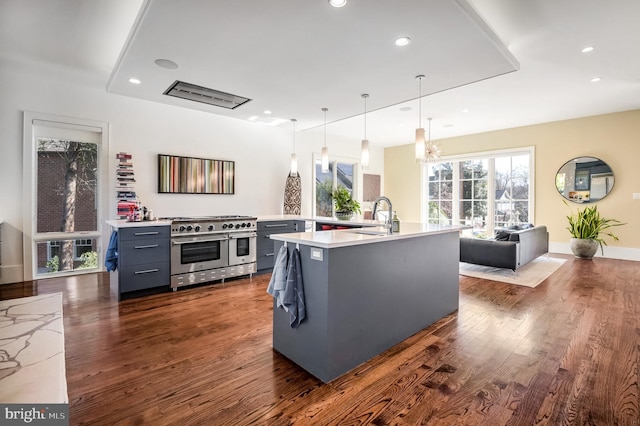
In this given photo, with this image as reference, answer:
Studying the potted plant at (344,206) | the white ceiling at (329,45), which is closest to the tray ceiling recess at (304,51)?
the white ceiling at (329,45)

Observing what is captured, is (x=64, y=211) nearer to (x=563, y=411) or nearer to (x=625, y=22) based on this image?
(x=563, y=411)

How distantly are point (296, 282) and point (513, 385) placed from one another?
150 cm

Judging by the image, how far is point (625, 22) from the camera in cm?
295

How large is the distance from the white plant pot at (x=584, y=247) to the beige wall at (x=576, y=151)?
21.2 inches

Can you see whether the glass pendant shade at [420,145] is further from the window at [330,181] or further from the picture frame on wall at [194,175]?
the window at [330,181]

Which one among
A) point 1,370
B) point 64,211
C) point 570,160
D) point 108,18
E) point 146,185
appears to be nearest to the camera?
point 1,370

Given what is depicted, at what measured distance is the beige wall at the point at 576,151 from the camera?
5852 millimetres

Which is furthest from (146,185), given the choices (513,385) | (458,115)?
(458,115)

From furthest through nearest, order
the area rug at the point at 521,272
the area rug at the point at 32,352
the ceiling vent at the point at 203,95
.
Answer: the area rug at the point at 521,272
the ceiling vent at the point at 203,95
the area rug at the point at 32,352

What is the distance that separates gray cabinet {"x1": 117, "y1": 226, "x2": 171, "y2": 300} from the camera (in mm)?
3529

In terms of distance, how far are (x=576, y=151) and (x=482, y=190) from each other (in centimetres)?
195

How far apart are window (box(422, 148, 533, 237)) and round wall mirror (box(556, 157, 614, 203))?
60cm

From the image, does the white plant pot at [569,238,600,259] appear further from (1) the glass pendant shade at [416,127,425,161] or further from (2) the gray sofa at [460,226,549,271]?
(1) the glass pendant shade at [416,127,425,161]

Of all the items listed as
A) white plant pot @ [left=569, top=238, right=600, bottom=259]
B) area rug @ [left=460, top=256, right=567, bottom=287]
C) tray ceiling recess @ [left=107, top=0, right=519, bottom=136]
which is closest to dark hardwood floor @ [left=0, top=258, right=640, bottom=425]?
area rug @ [left=460, top=256, right=567, bottom=287]
